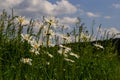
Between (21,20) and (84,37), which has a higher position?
(21,20)

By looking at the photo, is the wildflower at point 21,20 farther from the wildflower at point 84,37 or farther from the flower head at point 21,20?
the wildflower at point 84,37

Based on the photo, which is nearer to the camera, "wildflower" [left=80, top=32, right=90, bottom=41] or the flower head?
the flower head

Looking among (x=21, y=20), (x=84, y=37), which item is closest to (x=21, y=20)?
(x=21, y=20)

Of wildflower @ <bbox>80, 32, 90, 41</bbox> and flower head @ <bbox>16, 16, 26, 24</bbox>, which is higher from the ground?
flower head @ <bbox>16, 16, 26, 24</bbox>

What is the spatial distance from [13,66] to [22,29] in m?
1.32

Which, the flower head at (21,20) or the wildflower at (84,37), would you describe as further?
the wildflower at (84,37)

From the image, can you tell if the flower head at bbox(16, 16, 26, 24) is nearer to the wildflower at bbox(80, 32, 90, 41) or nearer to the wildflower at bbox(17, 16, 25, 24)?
the wildflower at bbox(17, 16, 25, 24)

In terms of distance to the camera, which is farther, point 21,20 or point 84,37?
point 84,37

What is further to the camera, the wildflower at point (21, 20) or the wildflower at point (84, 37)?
the wildflower at point (84, 37)

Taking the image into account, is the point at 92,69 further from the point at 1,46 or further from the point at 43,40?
the point at 1,46

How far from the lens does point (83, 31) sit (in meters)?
9.17

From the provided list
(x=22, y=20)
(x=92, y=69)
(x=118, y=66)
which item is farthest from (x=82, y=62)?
(x=22, y=20)

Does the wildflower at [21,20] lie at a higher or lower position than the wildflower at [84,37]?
higher

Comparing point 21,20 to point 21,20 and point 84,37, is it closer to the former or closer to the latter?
point 21,20
